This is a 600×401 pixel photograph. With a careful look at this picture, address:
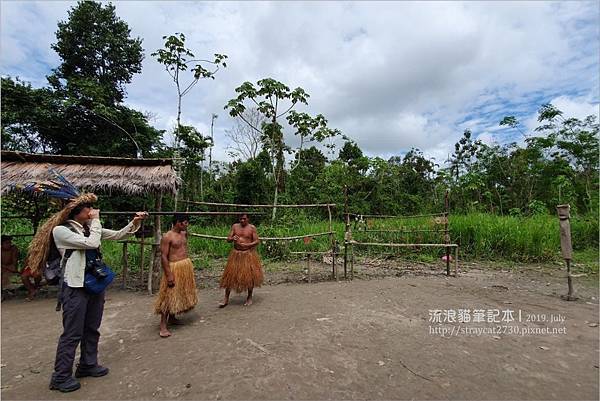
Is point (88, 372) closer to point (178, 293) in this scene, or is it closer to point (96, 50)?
point (178, 293)

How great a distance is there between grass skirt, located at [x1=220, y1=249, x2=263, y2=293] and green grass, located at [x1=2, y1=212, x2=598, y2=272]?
3.41 meters

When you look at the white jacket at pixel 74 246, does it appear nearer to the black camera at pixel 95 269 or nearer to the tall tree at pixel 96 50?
the black camera at pixel 95 269

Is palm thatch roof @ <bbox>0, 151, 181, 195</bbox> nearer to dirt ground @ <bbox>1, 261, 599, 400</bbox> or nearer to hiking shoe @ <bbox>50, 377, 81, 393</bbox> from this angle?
dirt ground @ <bbox>1, 261, 599, 400</bbox>

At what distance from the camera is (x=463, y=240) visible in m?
9.66

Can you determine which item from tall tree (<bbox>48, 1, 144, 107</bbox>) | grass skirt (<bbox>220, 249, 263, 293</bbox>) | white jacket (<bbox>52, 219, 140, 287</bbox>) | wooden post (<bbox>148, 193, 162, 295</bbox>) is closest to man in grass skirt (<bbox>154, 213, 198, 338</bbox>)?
grass skirt (<bbox>220, 249, 263, 293</bbox>)

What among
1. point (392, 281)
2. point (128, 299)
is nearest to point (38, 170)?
point (128, 299)

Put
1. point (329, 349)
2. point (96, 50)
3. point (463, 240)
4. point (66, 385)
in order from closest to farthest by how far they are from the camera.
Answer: point (66, 385) < point (329, 349) < point (463, 240) < point (96, 50)

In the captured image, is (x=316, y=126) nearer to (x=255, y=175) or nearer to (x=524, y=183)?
(x=255, y=175)

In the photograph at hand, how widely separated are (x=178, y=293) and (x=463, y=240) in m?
8.39

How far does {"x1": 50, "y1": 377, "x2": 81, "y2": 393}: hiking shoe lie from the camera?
9.06 feet

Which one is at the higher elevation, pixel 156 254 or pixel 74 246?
pixel 74 246

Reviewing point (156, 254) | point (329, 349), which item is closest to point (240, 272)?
point (156, 254)

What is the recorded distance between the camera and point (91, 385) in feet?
9.41

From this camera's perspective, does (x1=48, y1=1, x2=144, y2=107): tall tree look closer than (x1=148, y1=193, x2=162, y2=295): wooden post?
No
